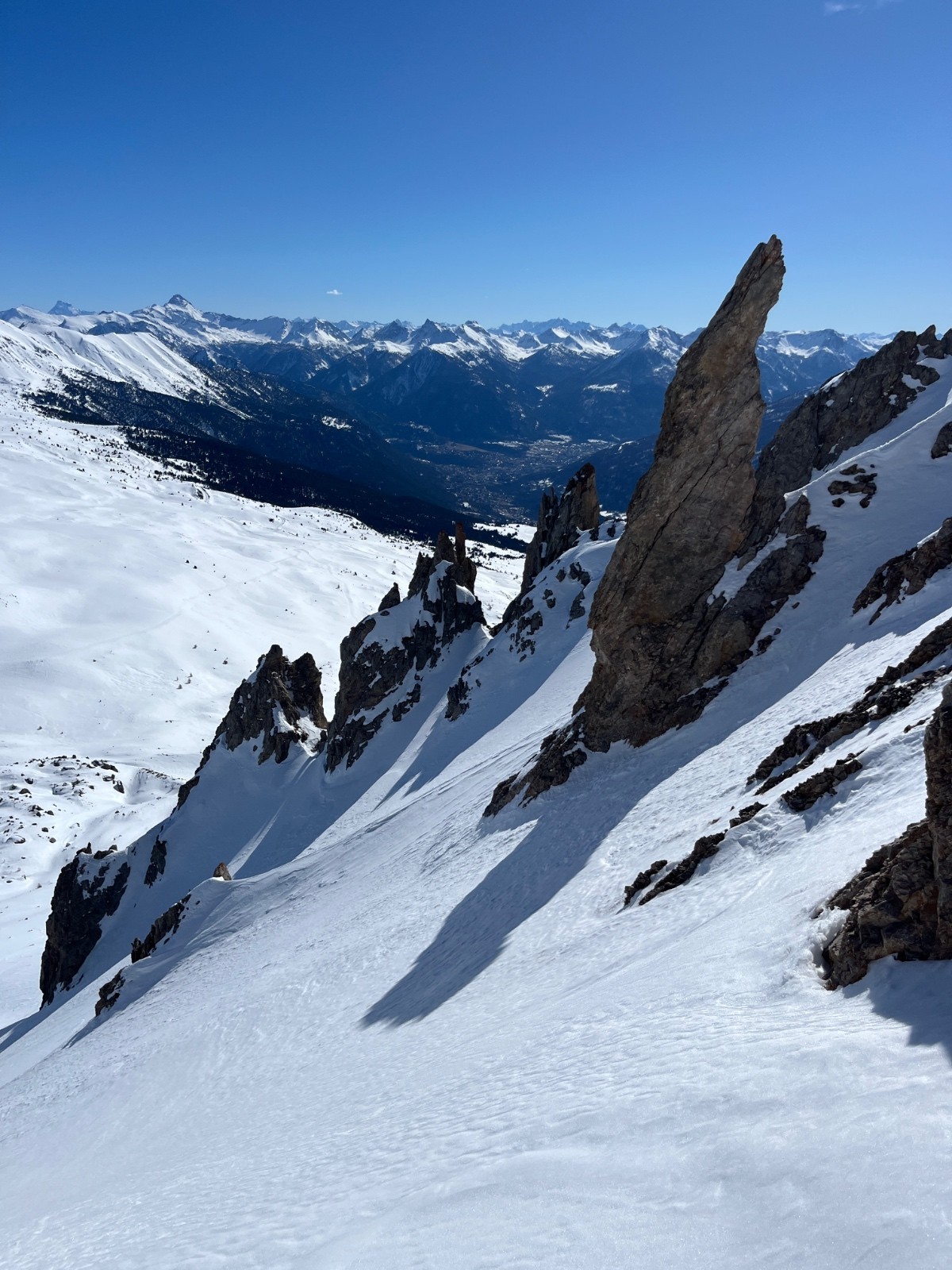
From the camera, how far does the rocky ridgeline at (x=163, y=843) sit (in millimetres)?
50281

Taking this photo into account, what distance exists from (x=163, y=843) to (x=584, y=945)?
1781 inches

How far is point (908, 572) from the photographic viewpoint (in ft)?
80.3

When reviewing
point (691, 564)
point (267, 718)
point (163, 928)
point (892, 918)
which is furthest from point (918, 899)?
point (267, 718)

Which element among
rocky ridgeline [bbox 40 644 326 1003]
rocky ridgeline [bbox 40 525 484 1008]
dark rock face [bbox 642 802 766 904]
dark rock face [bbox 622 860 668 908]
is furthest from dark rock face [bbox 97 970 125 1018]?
dark rock face [bbox 642 802 766 904]

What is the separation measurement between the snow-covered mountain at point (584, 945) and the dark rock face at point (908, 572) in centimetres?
13

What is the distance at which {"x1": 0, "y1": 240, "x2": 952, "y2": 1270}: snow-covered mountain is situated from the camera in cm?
759

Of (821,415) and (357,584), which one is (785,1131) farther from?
(357,584)

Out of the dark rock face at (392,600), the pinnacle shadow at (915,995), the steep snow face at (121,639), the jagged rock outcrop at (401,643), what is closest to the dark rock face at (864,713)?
the pinnacle shadow at (915,995)

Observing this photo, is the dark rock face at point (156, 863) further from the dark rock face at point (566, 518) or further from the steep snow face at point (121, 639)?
the dark rock face at point (566, 518)

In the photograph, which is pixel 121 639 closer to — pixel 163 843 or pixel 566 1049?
pixel 163 843

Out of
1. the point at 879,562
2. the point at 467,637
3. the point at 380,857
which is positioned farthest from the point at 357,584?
the point at 879,562

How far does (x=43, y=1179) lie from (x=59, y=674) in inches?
3526

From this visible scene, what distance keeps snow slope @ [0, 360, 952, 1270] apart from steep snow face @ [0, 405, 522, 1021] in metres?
37.1

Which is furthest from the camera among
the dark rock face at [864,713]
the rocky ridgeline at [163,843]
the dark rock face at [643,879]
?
the rocky ridgeline at [163,843]
